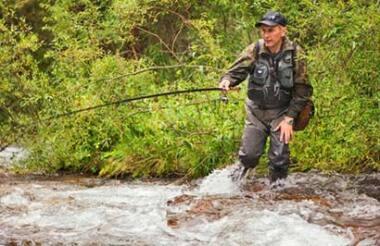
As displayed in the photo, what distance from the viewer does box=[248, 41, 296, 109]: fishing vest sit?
638cm

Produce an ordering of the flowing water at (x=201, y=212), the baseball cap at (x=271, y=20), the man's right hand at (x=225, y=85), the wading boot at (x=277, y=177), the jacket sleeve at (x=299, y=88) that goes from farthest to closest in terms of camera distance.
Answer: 1. the wading boot at (x=277, y=177)
2. the man's right hand at (x=225, y=85)
3. the jacket sleeve at (x=299, y=88)
4. the baseball cap at (x=271, y=20)
5. the flowing water at (x=201, y=212)

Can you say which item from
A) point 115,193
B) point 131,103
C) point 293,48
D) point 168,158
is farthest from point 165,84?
point 293,48

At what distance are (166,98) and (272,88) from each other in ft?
11.5

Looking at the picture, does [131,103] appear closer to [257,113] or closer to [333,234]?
[257,113]

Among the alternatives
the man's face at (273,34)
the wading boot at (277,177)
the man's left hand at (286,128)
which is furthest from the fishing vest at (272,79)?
the wading boot at (277,177)

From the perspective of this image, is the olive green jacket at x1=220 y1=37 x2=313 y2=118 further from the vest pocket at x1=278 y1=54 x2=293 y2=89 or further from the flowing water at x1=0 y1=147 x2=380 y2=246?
the flowing water at x1=0 y1=147 x2=380 y2=246

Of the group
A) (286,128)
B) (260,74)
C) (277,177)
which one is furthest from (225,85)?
(277,177)

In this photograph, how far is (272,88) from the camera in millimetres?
6512

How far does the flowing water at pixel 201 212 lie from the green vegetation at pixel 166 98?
546 millimetres

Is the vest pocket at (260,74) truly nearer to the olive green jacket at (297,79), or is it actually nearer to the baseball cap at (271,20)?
Answer: the olive green jacket at (297,79)

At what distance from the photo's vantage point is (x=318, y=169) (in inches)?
306

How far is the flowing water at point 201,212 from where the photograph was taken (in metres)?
5.25

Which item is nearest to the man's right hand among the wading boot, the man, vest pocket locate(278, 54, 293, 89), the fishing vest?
the man

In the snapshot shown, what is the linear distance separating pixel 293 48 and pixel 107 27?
220 inches
